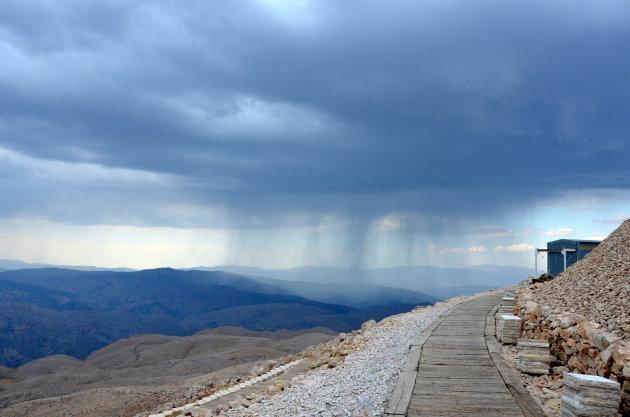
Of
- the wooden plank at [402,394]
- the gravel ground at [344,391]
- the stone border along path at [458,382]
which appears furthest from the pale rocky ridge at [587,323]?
the gravel ground at [344,391]

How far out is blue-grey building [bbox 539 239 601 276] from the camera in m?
31.0

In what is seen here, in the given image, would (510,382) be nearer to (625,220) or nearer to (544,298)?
(544,298)

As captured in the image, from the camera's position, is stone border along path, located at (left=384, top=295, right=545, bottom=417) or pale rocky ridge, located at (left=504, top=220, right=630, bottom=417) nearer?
stone border along path, located at (left=384, top=295, right=545, bottom=417)

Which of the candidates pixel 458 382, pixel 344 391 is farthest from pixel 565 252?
pixel 344 391

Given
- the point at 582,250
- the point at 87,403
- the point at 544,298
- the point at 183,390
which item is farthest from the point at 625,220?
the point at 87,403

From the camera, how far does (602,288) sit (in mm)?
12766

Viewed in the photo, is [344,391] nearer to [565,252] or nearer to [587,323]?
[587,323]

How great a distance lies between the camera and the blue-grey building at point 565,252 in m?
31.0

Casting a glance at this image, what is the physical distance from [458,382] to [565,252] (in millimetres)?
28056

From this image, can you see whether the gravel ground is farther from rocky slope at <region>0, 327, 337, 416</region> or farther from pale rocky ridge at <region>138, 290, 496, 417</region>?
rocky slope at <region>0, 327, 337, 416</region>

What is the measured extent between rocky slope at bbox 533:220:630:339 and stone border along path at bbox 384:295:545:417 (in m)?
2.41

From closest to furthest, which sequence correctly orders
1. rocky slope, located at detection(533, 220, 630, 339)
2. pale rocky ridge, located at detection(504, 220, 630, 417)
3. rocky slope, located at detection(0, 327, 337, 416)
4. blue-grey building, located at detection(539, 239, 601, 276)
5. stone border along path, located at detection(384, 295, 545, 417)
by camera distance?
stone border along path, located at detection(384, 295, 545, 417) < pale rocky ridge, located at detection(504, 220, 630, 417) < rocky slope, located at detection(533, 220, 630, 339) < rocky slope, located at detection(0, 327, 337, 416) < blue-grey building, located at detection(539, 239, 601, 276)

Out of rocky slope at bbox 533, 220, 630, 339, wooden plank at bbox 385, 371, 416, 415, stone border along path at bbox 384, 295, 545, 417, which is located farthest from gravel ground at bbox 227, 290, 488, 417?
rocky slope at bbox 533, 220, 630, 339

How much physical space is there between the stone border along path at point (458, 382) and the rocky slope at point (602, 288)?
2.41 m
